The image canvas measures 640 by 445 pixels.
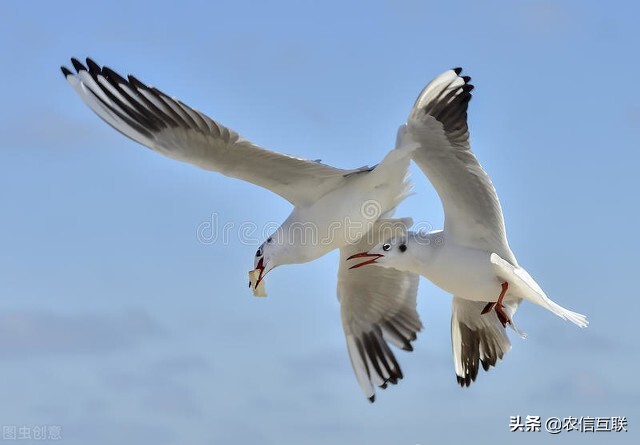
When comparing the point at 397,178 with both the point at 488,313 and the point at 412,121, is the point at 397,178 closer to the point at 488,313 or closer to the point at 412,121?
the point at 412,121

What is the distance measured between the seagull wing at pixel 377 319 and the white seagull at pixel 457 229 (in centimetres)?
121

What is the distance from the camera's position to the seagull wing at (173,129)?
9.64 meters

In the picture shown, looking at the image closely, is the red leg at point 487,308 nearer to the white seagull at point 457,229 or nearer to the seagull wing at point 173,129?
the white seagull at point 457,229

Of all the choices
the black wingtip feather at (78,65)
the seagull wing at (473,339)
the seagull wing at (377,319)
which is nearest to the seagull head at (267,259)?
the seagull wing at (377,319)

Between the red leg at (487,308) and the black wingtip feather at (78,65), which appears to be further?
the red leg at (487,308)

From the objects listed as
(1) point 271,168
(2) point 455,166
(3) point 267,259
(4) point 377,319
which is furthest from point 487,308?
(1) point 271,168

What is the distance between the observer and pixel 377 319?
38.3ft

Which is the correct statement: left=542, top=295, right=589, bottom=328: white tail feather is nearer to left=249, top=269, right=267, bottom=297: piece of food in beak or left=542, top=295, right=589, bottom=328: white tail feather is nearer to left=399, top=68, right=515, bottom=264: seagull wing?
left=399, top=68, right=515, bottom=264: seagull wing

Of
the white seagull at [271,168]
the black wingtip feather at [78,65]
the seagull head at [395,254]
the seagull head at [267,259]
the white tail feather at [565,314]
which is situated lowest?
the white tail feather at [565,314]

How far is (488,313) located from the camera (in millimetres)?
11133

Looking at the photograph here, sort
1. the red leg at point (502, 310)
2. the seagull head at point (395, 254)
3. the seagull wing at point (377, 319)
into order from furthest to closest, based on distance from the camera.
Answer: the seagull wing at point (377, 319) < the seagull head at point (395, 254) < the red leg at point (502, 310)

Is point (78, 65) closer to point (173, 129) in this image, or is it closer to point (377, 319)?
point (173, 129)

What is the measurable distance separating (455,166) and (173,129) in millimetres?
2134

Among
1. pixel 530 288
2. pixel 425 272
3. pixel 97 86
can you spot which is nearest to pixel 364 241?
pixel 425 272
